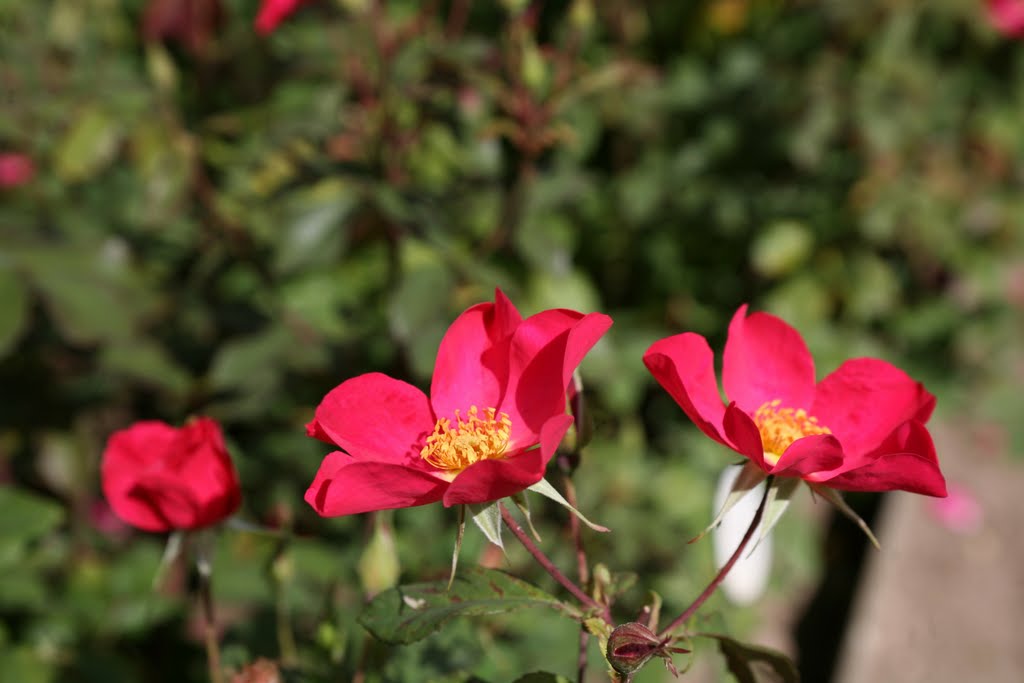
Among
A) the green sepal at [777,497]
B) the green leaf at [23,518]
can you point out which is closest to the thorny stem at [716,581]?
the green sepal at [777,497]

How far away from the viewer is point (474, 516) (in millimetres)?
674

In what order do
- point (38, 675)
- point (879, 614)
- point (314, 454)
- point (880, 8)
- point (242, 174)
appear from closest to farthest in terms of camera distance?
1. point (38, 675)
2. point (314, 454)
3. point (242, 174)
4. point (880, 8)
5. point (879, 614)

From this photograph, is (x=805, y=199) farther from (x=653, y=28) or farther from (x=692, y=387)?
(x=692, y=387)

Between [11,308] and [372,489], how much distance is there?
2.64 feet

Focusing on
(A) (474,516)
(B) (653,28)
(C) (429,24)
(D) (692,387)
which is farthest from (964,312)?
(A) (474,516)

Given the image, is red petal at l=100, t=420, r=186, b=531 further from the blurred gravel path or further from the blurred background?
the blurred gravel path

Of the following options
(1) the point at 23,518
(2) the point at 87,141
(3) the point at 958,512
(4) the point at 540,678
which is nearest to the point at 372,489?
(4) the point at 540,678

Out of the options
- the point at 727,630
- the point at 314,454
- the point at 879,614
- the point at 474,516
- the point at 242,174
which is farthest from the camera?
the point at 879,614

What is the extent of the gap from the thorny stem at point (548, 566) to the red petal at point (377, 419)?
112mm

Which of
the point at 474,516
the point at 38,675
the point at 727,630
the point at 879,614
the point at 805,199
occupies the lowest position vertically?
the point at 879,614

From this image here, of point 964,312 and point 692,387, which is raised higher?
point 692,387

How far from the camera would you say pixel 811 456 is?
67 centimetres

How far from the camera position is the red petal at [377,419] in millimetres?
705

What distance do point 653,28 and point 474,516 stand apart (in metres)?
1.86
